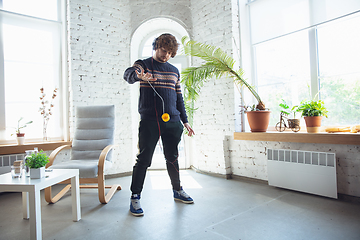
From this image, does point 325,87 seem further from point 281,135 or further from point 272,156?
point 272,156

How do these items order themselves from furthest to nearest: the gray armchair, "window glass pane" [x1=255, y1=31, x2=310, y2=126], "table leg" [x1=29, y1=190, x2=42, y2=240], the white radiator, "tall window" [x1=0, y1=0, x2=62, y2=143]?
"tall window" [x1=0, y1=0, x2=62, y2=143]
"window glass pane" [x1=255, y1=31, x2=310, y2=126]
the gray armchair
the white radiator
"table leg" [x1=29, y1=190, x2=42, y2=240]

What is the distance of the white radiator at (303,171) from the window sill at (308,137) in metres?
0.16

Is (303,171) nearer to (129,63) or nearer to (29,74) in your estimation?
(129,63)

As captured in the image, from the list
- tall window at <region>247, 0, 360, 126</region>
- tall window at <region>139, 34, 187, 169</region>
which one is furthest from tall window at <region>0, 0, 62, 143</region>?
tall window at <region>247, 0, 360, 126</region>

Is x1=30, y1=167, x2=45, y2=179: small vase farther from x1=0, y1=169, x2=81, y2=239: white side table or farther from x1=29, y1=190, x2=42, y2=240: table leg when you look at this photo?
x1=29, y1=190, x2=42, y2=240: table leg

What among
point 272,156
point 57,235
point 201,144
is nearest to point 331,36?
point 272,156

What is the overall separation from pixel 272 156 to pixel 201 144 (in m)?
1.17

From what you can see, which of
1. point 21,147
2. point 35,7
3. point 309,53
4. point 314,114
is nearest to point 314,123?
point 314,114

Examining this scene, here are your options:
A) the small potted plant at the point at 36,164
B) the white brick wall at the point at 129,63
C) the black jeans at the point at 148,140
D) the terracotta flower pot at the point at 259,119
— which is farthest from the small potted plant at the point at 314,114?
the small potted plant at the point at 36,164

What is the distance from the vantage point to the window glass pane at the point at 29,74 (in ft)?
10.6

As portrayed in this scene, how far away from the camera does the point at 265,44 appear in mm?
3295

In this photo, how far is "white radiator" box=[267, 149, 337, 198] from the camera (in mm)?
2324

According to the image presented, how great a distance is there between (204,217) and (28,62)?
317 cm

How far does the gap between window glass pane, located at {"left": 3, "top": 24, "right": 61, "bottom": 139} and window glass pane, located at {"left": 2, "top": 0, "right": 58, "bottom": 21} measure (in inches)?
9.5
